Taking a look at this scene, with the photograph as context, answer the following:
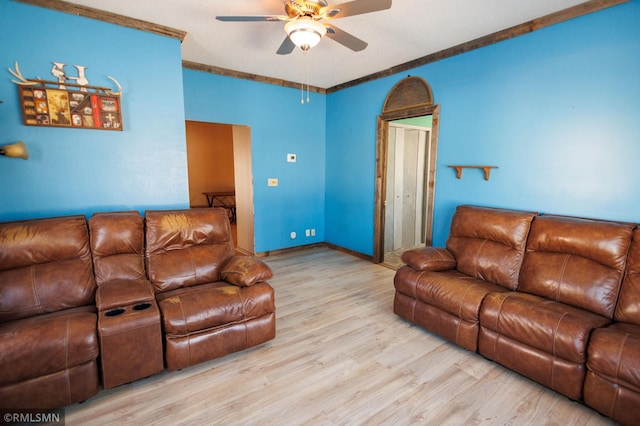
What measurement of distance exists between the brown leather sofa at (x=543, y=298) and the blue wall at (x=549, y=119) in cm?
35

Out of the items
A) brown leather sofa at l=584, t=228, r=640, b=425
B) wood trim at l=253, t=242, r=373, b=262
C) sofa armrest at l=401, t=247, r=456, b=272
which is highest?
sofa armrest at l=401, t=247, r=456, b=272

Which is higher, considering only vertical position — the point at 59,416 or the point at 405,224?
the point at 405,224

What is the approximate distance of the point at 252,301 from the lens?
2344 mm

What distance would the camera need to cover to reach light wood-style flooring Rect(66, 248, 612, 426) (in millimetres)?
1801

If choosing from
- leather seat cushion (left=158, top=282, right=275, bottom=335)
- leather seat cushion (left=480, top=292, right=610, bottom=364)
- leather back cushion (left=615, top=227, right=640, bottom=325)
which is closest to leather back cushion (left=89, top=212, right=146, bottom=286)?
leather seat cushion (left=158, top=282, right=275, bottom=335)

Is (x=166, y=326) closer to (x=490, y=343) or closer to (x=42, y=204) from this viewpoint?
(x=42, y=204)

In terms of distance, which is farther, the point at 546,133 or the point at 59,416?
the point at 546,133

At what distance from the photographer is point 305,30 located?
213 cm

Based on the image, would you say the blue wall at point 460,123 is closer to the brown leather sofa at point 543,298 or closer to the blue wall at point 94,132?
the blue wall at point 94,132

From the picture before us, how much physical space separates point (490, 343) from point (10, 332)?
3109 millimetres

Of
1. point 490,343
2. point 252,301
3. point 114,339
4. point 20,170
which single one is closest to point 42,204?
point 20,170

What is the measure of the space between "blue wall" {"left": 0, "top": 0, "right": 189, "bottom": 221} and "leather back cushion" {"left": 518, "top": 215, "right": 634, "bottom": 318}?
11.0ft

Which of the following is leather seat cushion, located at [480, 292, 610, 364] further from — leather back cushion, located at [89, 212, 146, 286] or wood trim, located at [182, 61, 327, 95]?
wood trim, located at [182, 61, 327, 95]

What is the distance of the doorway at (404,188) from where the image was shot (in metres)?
4.78
